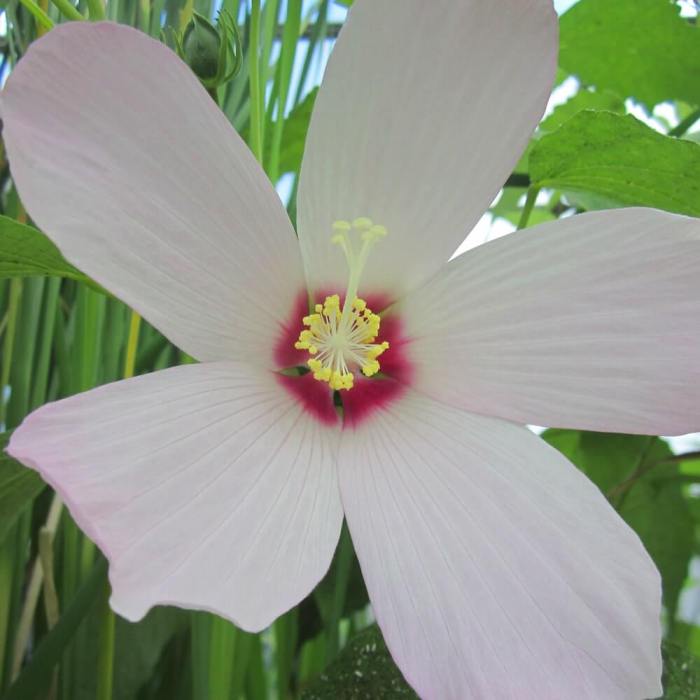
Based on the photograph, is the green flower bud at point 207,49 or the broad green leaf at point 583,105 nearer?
the green flower bud at point 207,49

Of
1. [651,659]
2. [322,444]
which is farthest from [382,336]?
[651,659]

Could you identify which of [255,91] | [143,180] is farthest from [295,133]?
[143,180]

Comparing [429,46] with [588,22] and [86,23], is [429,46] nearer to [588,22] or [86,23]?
[86,23]

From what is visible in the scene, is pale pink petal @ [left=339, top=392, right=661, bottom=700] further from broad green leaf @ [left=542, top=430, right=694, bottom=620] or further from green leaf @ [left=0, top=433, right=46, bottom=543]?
broad green leaf @ [left=542, top=430, right=694, bottom=620]

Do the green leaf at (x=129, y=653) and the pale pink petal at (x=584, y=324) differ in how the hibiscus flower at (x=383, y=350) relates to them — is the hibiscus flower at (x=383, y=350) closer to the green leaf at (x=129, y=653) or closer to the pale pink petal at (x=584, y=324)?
the pale pink petal at (x=584, y=324)

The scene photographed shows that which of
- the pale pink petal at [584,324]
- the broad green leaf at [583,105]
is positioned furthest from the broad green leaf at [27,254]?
the broad green leaf at [583,105]

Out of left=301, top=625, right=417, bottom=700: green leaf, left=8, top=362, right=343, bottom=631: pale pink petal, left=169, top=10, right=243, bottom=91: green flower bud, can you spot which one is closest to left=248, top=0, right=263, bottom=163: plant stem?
left=169, top=10, right=243, bottom=91: green flower bud
